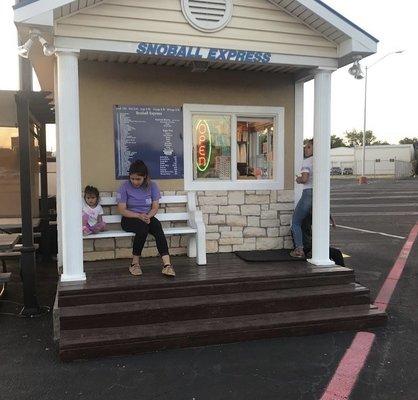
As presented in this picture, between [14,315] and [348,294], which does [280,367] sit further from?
[14,315]

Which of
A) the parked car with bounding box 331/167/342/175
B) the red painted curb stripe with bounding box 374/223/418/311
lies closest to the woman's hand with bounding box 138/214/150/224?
the red painted curb stripe with bounding box 374/223/418/311

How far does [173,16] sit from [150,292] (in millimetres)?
3184

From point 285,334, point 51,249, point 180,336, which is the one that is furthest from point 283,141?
point 51,249

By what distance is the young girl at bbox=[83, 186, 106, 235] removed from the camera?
6.02 m

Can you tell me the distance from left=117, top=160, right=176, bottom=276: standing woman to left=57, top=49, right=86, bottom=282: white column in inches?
28.0

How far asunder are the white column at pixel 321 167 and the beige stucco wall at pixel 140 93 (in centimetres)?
101

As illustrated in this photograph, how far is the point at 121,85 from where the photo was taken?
6410mm

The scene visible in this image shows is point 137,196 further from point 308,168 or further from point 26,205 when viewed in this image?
point 308,168

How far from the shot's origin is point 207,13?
545cm

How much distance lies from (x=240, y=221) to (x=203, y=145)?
4.22 feet

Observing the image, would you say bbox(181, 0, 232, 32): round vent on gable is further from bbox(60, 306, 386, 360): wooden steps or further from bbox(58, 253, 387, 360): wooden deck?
bbox(60, 306, 386, 360): wooden steps

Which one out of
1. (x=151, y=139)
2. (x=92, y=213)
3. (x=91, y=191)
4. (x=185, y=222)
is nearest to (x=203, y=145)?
(x=151, y=139)

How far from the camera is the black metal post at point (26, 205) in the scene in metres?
5.81

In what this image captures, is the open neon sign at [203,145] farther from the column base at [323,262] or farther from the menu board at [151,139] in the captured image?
the column base at [323,262]
